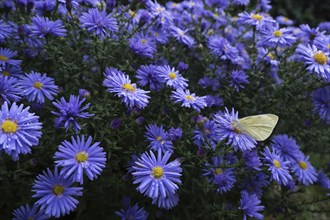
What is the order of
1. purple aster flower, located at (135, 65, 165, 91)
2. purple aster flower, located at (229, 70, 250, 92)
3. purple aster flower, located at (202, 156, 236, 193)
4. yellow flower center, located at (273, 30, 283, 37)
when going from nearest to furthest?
1. purple aster flower, located at (202, 156, 236, 193)
2. purple aster flower, located at (135, 65, 165, 91)
3. purple aster flower, located at (229, 70, 250, 92)
4. yellow flower center, located at (273, 30, 283, 37)

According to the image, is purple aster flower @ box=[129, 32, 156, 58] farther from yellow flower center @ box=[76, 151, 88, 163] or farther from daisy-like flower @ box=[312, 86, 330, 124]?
daisy-like flower @ box=[312, 86, 330, 124]

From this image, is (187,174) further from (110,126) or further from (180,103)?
(110,126)

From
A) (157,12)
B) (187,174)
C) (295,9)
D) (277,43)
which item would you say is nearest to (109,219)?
(187,174)

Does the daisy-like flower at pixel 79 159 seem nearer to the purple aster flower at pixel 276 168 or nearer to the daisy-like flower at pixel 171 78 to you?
the daisy-like flower at pixel 171 78

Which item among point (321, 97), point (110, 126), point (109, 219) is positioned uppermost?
point (321, 97)

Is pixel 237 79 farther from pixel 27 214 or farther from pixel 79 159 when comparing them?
pixel 27 214

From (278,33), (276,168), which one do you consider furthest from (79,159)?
(278,33)

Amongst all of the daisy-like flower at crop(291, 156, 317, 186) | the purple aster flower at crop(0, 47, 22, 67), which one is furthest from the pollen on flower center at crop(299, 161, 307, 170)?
the purple aster flower at crop(0, 47, 22, 67)

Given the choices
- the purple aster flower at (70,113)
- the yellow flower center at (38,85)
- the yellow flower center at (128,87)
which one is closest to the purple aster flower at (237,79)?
the yellow flower center at (128,87)
